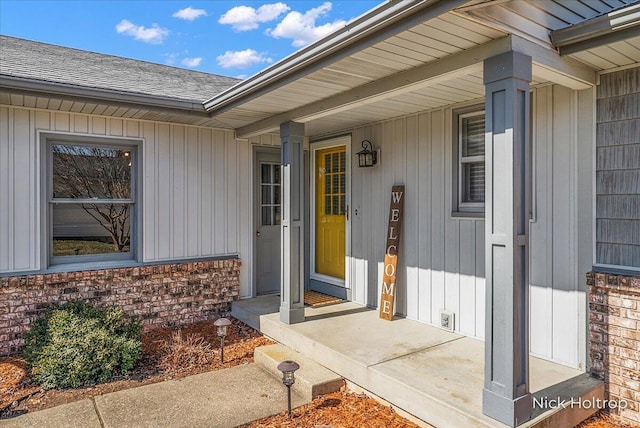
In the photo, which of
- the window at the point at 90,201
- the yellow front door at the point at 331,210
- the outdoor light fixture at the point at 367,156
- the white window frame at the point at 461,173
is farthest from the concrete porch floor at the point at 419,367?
the window at the point at 90,201

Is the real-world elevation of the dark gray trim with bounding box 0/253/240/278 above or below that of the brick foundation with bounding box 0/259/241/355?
above

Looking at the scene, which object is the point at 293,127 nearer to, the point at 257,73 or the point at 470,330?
the point at 257,73

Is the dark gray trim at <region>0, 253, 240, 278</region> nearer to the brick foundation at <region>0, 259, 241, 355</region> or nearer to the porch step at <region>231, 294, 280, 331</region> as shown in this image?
the brick foundation at <region>0, 259, 241, 355</region>

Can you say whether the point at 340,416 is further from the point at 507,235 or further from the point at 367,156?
the point at 367,156

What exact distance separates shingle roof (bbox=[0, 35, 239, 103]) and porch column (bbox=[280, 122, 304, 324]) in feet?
4.30

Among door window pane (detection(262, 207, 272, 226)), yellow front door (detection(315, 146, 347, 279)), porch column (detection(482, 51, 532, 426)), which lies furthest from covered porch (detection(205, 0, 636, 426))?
door window pane (detection(262, 207, 272, 226))

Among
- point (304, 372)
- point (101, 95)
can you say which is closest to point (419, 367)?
point (304, 372)

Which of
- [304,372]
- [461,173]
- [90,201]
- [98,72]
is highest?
[98,72]

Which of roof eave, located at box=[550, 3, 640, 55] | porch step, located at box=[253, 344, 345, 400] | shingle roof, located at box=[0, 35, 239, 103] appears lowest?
porch step, located at box=[253, 344, 345, 400]

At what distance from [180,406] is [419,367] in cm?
196

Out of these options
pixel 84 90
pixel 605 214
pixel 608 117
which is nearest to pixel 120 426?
pixel 84 90

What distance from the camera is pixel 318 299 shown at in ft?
19.2

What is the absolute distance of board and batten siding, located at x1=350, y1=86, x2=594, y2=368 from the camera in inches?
134

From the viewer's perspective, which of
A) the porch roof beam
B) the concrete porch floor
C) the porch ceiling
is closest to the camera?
the porch ceiling
